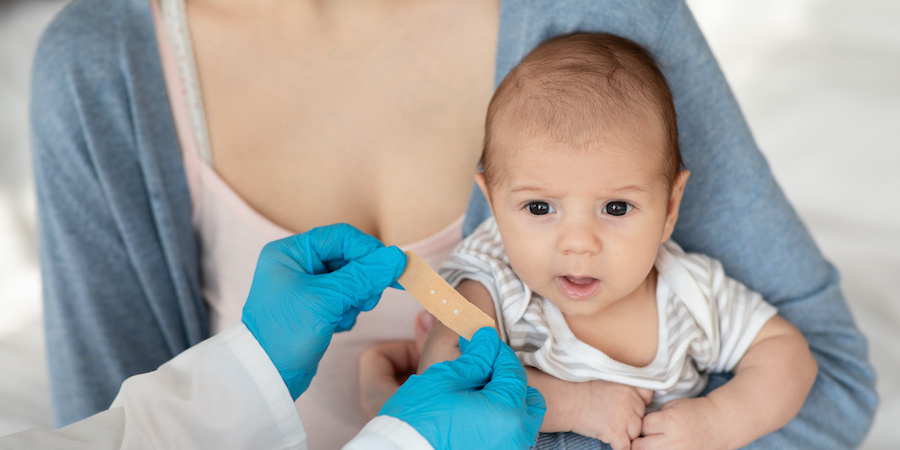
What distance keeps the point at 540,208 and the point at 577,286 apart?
127 millimetres

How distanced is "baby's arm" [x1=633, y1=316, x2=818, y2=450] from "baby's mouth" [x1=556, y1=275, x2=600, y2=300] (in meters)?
0.21

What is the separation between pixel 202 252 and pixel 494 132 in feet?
2.27

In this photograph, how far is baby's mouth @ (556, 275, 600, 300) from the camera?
102cm

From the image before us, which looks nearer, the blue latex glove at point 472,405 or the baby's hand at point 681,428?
the blue latex glove at point 472,405

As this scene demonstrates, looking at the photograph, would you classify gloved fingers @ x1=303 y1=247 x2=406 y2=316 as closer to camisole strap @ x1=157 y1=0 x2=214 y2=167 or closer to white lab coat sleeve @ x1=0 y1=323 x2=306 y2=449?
white lab coat sleeve @ x1=0 y1=323 x2=306 y2=449

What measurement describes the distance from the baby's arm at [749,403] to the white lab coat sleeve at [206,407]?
529 mm

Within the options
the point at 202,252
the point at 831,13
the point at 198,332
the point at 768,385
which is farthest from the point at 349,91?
the point at 831,13

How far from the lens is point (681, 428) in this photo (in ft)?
3.37

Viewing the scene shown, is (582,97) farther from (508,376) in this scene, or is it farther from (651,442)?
(651,442)

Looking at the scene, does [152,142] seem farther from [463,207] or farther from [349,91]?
[463,207]

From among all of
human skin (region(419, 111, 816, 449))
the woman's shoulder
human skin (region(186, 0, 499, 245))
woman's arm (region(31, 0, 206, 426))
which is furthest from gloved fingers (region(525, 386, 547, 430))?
the woman's shoulder

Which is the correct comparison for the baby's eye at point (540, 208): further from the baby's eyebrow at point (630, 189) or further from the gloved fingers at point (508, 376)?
the gloved fingers at point (508, 376)

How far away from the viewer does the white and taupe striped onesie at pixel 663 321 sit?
1056 mm

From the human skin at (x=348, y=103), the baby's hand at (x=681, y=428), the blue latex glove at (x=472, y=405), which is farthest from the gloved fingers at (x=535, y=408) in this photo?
the human skin at (x=348, y=103)
